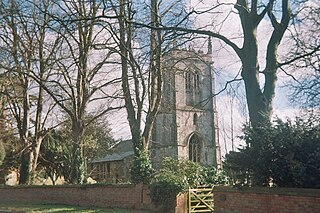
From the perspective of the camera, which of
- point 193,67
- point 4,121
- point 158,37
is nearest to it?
point 158,37

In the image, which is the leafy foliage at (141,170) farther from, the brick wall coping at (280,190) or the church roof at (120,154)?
the church roof at (120,154)

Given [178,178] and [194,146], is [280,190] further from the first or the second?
[194,146]

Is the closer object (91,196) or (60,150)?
(91,196)

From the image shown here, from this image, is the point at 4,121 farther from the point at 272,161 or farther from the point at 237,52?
the point at 272,161

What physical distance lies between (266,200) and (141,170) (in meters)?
9.60

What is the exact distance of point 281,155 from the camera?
1105cm

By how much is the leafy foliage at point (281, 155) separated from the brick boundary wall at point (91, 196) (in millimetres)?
5710

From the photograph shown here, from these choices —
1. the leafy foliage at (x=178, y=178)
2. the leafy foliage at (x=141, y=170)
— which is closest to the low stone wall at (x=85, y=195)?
the leafy foliage at (x=141, y=170)

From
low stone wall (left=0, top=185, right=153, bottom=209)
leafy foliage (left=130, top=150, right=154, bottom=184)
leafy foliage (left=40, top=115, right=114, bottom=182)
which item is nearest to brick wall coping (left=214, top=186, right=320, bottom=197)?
low stone wall (left=0, top=185, right=153, bottom=209)

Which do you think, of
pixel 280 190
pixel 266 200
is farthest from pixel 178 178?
pixel 280 190

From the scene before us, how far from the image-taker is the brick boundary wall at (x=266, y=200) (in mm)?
9828

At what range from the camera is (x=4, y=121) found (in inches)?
1312

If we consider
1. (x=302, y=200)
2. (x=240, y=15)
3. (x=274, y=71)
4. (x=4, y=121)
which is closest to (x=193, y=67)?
(x=240, y=15)

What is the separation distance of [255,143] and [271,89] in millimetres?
3059
